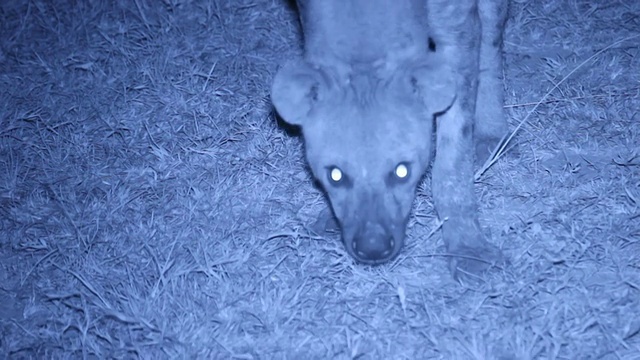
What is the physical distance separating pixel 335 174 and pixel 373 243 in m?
0.41

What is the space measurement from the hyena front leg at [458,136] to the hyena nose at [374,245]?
18.6 inches

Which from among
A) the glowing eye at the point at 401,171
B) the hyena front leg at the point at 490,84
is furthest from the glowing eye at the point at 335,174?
the hyena front leg at the point at 490,84

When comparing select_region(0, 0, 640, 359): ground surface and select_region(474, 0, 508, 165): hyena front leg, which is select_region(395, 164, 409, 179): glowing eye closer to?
select_region(0, 0, 640, 359): ground surface

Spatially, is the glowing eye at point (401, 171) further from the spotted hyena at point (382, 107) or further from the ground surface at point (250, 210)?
the ground surface at point (250, 210)

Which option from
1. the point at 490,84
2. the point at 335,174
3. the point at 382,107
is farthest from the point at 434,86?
the point at 490,84

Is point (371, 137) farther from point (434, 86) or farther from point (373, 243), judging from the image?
point (373, 243)

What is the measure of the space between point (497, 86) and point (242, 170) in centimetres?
169

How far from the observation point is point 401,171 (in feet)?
12.6

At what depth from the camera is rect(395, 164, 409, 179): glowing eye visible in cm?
384


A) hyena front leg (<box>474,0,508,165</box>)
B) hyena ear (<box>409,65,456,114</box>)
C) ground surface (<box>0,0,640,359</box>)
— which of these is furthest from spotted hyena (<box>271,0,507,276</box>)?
hyena front leg (<box>474,0,508,165</box>)

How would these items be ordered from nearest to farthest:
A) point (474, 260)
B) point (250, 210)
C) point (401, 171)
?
point (401, 171)
point (474, 260)
point (250, 210)

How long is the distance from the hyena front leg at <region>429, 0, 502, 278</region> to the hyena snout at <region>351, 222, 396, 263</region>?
1.54 feet

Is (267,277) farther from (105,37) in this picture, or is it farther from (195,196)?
(105,37)

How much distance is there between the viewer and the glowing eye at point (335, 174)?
12.7ft
